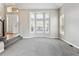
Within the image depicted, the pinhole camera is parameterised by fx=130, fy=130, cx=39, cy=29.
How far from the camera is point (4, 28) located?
440cm

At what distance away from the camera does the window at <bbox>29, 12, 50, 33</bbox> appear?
7.00m

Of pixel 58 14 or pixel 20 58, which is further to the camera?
pixel 58 14

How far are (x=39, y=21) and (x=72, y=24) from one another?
2394 millimetres

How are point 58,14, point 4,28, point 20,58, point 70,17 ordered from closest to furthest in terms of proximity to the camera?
1. point 20,58
2. point 4,28
3. point 70,17
4. point 58,14

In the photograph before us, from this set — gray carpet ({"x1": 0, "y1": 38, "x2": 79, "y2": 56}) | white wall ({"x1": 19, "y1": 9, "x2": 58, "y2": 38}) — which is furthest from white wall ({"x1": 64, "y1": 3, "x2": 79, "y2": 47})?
white wall ({"x1": 19, "y1": 9, "x2": 58, "y2": 38})

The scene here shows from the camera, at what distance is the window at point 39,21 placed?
7.00 meters

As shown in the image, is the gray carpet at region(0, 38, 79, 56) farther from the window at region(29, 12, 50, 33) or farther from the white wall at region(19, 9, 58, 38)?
the white wall at region(19, 9, 58, 38)

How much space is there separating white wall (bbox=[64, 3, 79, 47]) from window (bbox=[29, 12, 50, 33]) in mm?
1392

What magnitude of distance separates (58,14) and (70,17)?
6.90 feet

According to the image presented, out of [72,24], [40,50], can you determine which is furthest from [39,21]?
[40,50]

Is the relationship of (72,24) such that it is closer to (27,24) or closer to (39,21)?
(39,21)

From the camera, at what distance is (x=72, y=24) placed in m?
5.37

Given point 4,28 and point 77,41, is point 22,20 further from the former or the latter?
point 77,41

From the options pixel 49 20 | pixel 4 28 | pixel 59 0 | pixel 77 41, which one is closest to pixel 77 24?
pixel 77 41
